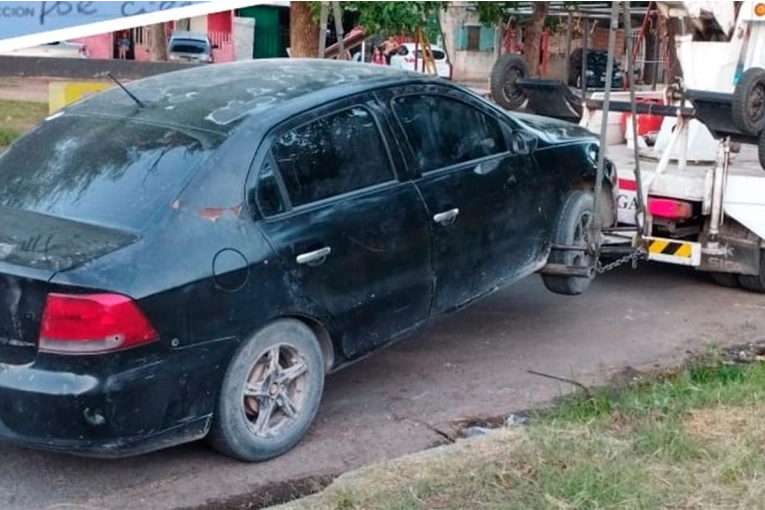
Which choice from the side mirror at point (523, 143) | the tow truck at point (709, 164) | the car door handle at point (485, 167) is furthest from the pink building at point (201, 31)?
the car door handle at point (485, 167)

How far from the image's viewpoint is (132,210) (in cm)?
503

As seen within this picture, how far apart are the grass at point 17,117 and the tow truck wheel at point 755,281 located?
9490 mm

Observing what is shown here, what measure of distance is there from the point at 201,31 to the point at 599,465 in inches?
1484

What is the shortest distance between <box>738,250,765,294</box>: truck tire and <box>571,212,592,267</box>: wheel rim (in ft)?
5.89

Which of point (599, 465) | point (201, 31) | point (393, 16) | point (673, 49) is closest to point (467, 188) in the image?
point (599, 465)

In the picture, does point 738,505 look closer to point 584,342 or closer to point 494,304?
point 584,342

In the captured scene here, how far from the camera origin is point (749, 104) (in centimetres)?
784

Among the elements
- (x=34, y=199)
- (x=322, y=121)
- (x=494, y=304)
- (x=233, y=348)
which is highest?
(x=322, y=121)

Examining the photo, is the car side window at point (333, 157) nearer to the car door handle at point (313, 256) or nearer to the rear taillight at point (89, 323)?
the car door handle at point (313, 256)

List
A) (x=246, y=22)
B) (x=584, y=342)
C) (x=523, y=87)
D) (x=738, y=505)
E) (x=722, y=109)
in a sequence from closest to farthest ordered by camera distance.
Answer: (x=738, y=505) → (x=584, y=342) → (x=722, y=109) → (x=523, y=87) → (x=246, y=22)

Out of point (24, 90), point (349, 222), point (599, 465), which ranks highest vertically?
point (349, 222)

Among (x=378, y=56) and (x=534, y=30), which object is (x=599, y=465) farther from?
(x=378, y=56)

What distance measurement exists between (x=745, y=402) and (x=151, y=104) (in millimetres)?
3300

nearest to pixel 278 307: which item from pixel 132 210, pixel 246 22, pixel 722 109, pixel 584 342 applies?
pixel 132 210
